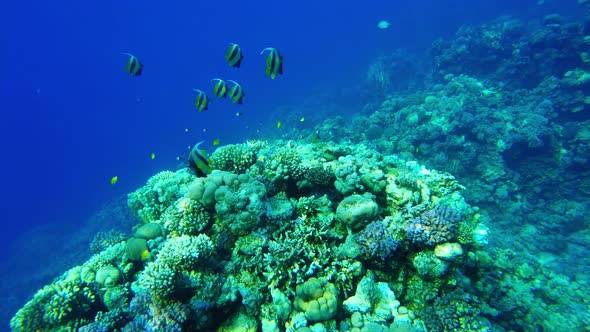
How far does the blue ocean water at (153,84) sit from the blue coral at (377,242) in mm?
11354

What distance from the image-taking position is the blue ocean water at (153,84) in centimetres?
4150

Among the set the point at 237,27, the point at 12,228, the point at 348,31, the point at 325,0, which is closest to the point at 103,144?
the point at 12,228

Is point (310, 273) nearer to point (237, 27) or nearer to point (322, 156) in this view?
point (322, 156)

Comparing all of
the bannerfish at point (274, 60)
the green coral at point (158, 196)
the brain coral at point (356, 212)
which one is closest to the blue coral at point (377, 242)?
the brain coral at point (356, 212)

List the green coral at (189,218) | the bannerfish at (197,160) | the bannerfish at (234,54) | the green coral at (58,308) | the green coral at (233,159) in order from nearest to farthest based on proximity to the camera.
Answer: the green coral at (58,308)
the bannerfish at (197,160)
the green coral at (189,218)
the green coral at (233,159)
the bannerfish at (234,54)

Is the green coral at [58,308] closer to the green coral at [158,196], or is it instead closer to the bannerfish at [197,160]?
the green coral at [158,196]

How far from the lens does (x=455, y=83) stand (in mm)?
17344

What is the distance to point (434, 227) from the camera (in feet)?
13.3

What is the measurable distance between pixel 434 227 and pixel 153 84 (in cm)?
14839

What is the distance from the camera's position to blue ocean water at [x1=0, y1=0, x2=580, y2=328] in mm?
41500

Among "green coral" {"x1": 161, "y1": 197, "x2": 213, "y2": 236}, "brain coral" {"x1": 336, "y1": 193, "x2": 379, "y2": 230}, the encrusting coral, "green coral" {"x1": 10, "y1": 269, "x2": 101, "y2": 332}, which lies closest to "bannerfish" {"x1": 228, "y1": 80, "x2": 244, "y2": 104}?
the encrusting coral

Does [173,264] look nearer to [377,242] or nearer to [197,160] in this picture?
[197,160]

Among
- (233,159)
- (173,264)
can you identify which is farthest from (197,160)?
(233,159)

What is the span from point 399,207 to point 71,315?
5.60 metres
